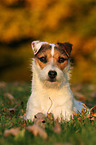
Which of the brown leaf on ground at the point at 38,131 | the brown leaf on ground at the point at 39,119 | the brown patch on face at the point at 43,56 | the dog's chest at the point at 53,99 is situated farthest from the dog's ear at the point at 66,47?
the brown leaf on ground at the point at 38,131

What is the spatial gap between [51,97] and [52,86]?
0.19 m

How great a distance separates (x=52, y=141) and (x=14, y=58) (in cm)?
1402

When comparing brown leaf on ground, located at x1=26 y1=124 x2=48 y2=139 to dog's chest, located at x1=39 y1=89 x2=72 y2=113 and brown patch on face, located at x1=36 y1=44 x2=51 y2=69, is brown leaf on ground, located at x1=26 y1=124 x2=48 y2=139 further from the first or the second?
brown patch on face, located at x1=36 y1=44 x2=51 y2=69

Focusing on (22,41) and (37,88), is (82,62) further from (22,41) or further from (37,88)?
(37,88)

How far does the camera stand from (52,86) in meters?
3.79

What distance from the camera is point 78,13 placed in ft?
47.2

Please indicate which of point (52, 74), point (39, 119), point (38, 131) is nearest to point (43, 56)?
point (52, 74)

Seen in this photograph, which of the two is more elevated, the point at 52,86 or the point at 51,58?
the point at 51,58

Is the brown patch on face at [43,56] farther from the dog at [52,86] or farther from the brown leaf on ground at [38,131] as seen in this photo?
the brown leaf on ground at [38,131]

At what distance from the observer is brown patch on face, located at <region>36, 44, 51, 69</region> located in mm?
3762

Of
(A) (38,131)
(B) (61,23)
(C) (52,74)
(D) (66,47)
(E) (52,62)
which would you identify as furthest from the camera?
(B) (61,23)

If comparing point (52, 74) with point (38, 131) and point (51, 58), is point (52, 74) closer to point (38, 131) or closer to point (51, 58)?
point (51, 58)

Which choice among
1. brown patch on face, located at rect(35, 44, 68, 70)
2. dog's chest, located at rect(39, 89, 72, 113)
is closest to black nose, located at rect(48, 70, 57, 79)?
brown patch on face, located at rect(35, 44, 68, 70)

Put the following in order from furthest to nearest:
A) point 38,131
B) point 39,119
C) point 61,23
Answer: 1. point 61,23
2. point 39,119
3. point 38,131
